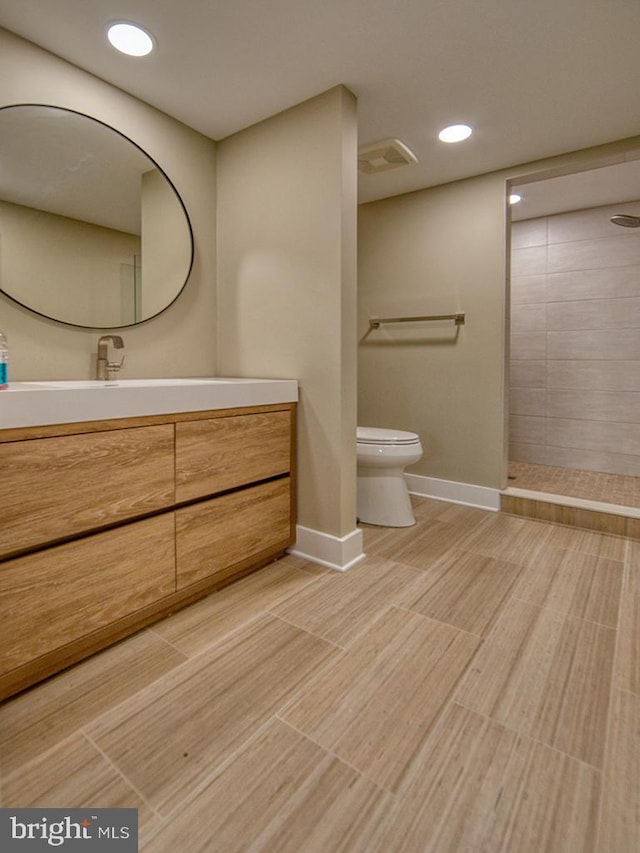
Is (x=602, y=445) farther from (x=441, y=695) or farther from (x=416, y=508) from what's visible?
(x=441, y=695)

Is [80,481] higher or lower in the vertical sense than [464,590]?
higher

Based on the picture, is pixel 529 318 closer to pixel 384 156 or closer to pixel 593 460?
pixel 593 460

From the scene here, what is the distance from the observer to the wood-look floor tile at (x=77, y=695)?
1.05 metres

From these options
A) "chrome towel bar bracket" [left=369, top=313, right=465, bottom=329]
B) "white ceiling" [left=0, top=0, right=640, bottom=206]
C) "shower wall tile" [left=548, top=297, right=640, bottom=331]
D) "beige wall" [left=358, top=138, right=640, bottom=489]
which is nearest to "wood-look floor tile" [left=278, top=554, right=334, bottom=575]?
"beige wall" [left=358, top=138, right=640, bottom=489]

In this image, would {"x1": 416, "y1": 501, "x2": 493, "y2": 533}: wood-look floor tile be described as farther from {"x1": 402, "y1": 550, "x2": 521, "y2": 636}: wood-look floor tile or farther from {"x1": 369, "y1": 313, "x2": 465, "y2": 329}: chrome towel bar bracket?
{"x1": 369, "y1": 313, "x2": 465, "y2": 329}: chrome towel bar bracket

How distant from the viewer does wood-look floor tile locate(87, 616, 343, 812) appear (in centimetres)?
98

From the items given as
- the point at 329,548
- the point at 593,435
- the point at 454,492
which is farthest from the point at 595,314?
the point at 329,548

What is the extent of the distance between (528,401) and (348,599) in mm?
2806

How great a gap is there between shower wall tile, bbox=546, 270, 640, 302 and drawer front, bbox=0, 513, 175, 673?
11.3ft

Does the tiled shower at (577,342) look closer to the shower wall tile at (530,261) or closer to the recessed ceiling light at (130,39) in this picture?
the shower wall tile at (530,261)

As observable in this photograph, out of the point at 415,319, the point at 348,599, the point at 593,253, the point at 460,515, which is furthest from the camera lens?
the point at 593,253

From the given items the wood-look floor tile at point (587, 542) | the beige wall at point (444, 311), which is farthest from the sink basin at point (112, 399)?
Answer: the wood-look floor tile at point (587, 542)

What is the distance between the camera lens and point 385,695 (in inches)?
47.4

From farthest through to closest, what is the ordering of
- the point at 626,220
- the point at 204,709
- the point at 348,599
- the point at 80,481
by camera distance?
the point at 626,220
the point at 348,599
the point at 80,481
the point at 204,709
